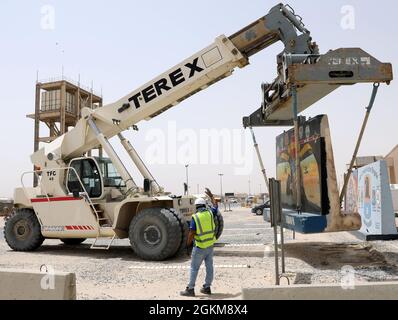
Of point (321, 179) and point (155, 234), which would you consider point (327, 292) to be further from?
point (155, 234)

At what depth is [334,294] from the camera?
4004 millimetres

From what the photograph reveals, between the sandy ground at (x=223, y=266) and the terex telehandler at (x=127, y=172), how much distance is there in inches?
25.9

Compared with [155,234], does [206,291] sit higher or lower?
lower

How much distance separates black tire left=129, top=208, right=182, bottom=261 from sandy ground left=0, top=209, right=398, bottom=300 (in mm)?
308

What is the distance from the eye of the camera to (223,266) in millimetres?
8695

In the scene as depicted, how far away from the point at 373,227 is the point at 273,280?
5017 mm

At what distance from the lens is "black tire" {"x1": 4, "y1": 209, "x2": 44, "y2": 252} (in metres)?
11.8

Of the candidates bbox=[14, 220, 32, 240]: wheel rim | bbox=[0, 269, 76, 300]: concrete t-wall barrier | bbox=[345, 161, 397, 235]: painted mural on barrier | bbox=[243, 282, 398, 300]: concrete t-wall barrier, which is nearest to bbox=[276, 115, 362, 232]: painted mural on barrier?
bbox=[345, 161, 397, 235]: painted mural on barrier

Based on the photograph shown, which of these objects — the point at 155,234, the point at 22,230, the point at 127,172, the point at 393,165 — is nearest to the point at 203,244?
the point at 155,234

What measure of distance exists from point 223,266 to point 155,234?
2.02 meters

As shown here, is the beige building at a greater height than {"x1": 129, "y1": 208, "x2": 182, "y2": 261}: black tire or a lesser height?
greater

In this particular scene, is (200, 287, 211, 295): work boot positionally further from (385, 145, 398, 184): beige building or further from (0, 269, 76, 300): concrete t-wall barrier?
(385, 145, 398, 184): beige building

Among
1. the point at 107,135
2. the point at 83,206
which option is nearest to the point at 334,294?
A: the point at 83,206
